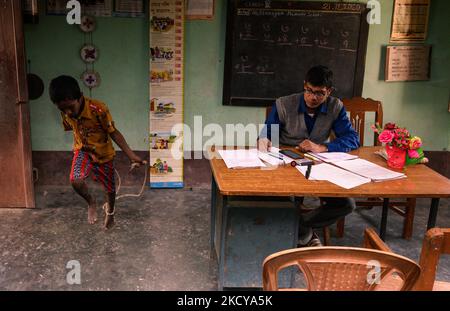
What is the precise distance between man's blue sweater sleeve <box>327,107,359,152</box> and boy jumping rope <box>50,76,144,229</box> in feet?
4.20

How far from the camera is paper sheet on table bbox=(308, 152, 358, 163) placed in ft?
8.46

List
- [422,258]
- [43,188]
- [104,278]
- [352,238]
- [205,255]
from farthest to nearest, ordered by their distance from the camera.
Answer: [43,188] < [352,238] < [205,255] < [104,278] < [422,258]

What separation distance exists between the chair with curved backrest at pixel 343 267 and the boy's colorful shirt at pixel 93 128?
2.10 m

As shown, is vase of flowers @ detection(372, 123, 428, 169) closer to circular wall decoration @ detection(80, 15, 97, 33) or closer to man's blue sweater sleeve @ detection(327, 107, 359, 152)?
man's blue sweater sleeve @ detection(327, 107, 359, 152)

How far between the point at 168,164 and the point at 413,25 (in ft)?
8.26

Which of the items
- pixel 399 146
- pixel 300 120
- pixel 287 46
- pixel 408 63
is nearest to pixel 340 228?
pixel 300 120

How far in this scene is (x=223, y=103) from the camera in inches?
161

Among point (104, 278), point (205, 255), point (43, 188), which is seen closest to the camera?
point (104, 278)

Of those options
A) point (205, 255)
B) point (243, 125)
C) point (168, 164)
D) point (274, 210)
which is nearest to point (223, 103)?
point (243, 125)

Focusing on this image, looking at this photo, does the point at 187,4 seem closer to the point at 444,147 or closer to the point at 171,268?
the point at 171,268

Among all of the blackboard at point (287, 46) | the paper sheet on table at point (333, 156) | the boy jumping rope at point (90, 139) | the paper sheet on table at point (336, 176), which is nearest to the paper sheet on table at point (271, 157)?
the paper sheet on table at point (336, 176)

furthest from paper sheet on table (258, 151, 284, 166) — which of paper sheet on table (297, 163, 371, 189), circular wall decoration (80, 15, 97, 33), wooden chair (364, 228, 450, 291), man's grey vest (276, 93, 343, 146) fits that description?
circular wall decoration (80, 15, 97, 33)

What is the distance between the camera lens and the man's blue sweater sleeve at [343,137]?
9.20 feet

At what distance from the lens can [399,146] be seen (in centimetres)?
247
